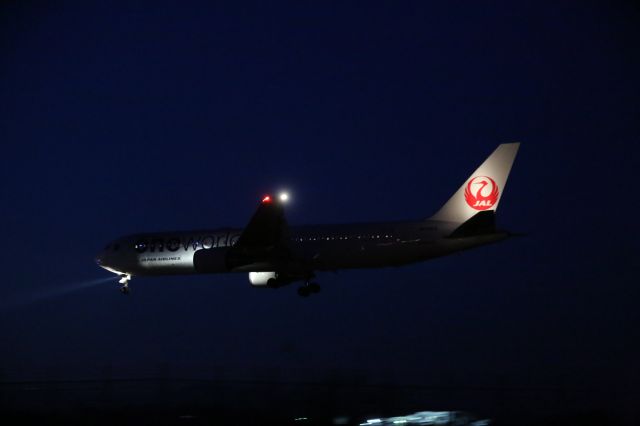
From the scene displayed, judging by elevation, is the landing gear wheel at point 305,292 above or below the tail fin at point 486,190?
below

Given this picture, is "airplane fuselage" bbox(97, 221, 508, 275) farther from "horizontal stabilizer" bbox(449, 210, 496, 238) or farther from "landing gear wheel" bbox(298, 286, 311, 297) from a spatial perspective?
"landing gear wheel" bbox(298, 286, 311, 297)

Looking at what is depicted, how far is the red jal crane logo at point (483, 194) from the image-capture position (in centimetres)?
3650

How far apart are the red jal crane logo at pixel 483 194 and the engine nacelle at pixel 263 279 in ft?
31.9

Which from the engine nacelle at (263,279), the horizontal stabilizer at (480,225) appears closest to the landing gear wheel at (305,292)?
the engine nacelle at (263,279)

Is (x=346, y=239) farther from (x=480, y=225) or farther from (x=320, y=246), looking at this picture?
(x=480, y=225)

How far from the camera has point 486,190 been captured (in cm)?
3659

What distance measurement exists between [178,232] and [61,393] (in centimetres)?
1711

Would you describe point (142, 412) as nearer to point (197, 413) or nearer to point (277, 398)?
point (197, 413)

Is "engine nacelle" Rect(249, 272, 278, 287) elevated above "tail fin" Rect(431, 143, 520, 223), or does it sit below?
below

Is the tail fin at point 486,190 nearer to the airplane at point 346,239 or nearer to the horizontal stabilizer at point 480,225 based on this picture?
the airplane at point 346,239

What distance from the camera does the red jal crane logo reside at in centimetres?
3650

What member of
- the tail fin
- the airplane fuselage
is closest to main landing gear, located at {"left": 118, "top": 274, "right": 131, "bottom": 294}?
the airplane fuselage

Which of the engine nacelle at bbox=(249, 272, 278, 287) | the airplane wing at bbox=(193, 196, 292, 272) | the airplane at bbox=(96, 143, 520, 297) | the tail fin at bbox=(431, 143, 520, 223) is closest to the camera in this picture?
the airplane at bbox=(96, 143, 520, 297)

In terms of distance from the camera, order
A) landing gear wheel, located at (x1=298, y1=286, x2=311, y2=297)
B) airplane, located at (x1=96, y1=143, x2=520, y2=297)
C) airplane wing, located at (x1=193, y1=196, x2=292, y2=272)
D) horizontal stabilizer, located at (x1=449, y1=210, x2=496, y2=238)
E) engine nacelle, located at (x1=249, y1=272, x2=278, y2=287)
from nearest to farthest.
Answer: horizontal stabilizer, located at (x1=449, y1=210, x2=496, y2=238)
airplane, located at (x1=96, y1=143, x2=520, y2=297)
airplane wing, located at (x1=193, y1=196, x2=292, y2=272)
landing gear wheel, located at (x1=298, y1=286, x2=311, y2=297)
engine nacelle, located at (x1=249, y1=272, x2=278, y2=287)
